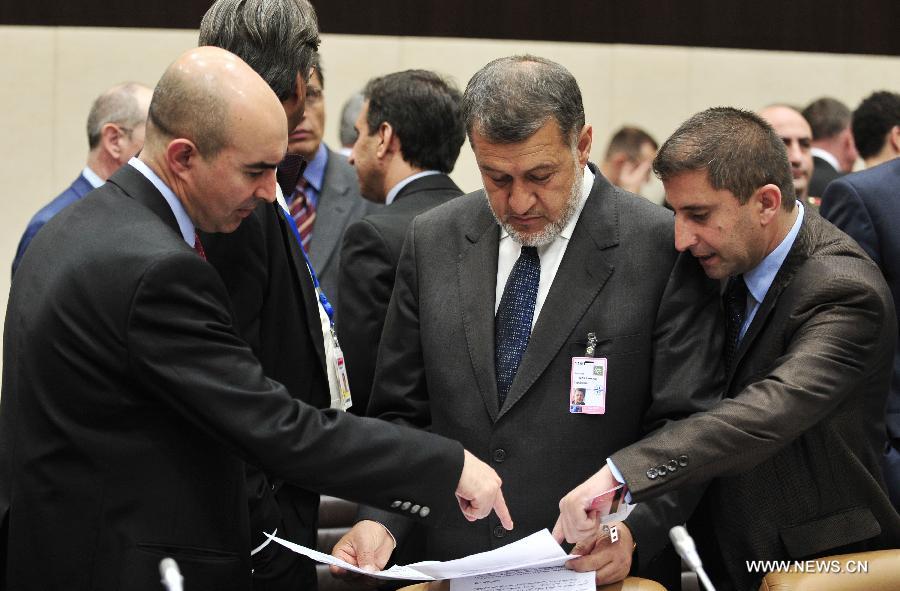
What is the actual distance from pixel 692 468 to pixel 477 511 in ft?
1.38

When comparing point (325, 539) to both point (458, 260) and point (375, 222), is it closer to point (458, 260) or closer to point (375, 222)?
point (375, 222)

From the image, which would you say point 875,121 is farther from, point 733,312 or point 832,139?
point 733,312

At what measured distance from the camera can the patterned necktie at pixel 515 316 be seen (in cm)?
251

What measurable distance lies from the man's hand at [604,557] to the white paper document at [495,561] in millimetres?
82

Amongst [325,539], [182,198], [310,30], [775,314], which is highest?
[310,30]

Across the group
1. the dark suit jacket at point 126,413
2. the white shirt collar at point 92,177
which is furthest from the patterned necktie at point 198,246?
the white shirt collar at point 92,177

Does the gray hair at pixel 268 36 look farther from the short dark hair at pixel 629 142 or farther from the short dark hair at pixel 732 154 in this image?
the short dark hair at pixel 629 142

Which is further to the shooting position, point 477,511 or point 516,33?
point 516,33

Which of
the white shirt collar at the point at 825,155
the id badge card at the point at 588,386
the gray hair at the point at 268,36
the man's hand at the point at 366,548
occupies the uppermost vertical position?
the gray hair at the point at 268,36

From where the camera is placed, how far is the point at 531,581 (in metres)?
2.18

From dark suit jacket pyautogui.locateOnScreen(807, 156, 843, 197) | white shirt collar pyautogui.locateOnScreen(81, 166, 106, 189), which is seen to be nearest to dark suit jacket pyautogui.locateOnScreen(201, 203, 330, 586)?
white shirt collar pyautogui.locateOnScreen(81, 166, 106, 189)

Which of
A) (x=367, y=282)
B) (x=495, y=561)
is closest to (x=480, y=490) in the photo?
(x=495, y=561)

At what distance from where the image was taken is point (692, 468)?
2252 mm

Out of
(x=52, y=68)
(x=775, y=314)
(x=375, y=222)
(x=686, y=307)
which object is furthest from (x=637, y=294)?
(x=52, y=68)
